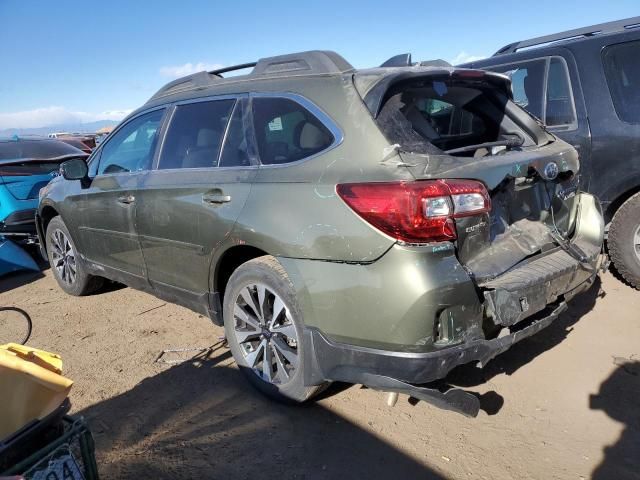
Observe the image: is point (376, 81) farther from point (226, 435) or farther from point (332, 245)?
point (226, 435)

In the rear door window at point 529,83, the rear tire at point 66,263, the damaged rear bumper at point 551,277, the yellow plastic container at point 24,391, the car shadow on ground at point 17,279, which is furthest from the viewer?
the car shadow on ground at point 17,279

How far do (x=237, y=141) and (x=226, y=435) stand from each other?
1692 mm

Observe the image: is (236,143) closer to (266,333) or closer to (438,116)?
(266,333)

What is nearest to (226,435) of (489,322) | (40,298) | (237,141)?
(489,322)

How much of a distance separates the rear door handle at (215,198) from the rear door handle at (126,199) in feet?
2.98

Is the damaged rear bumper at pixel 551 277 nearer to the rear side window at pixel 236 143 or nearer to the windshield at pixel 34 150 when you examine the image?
the rear side window at pixel 236 143

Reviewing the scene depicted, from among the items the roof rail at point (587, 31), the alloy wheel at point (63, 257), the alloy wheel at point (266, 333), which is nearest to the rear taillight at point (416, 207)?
the alloy wheel at point (266, 333)

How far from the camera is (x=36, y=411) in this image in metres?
1.83

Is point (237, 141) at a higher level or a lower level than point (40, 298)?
higher

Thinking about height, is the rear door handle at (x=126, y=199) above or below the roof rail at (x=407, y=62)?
below

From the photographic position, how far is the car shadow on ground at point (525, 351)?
10.1 ft

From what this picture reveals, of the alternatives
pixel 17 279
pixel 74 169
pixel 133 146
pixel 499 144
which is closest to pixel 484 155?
pixel 499 144

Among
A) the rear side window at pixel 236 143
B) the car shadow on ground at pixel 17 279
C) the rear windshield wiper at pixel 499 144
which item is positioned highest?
the rear side window at pixel 236 143

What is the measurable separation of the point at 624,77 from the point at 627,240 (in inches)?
52.9
